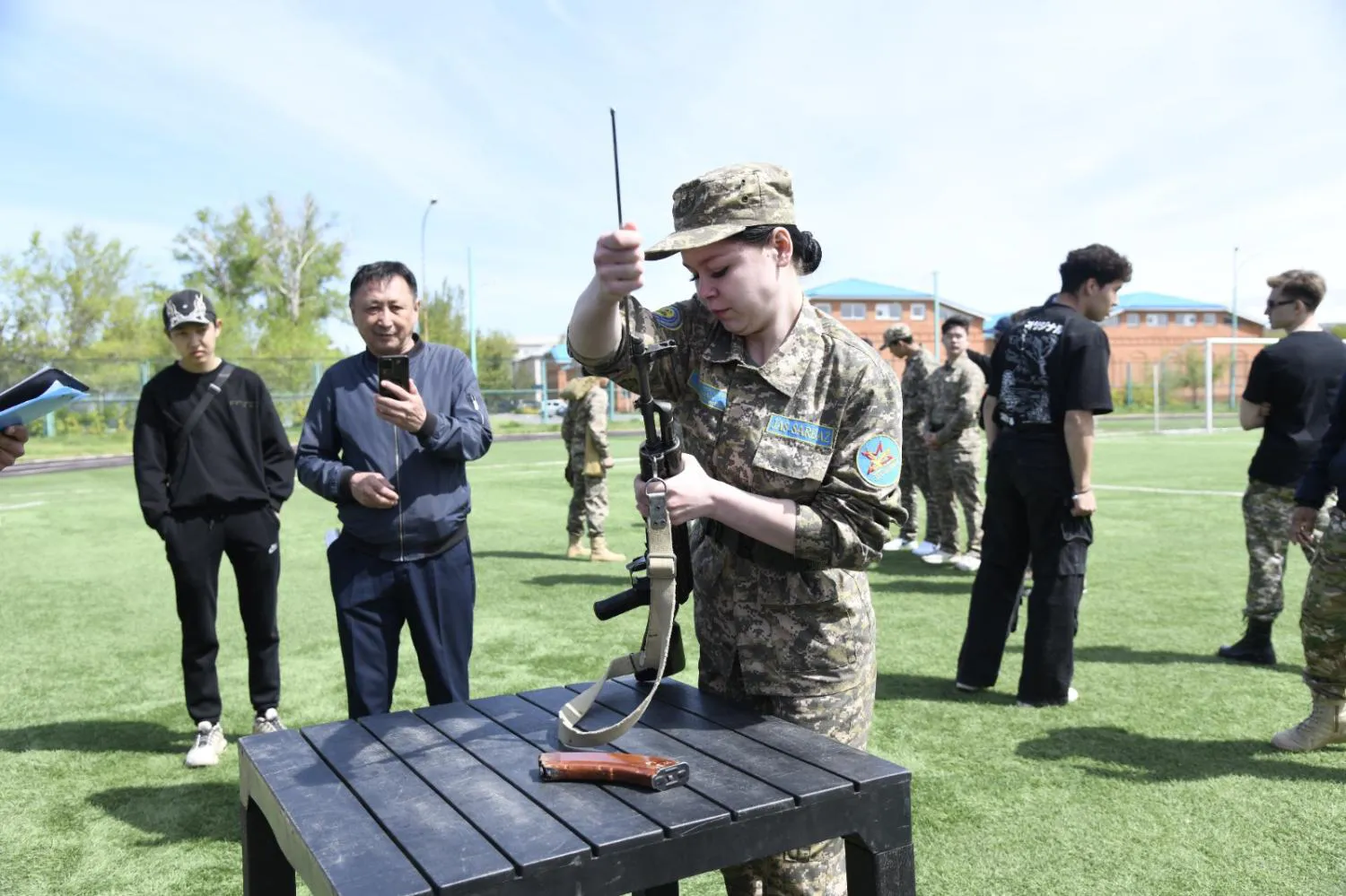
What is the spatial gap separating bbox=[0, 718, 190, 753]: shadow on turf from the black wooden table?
9.42 feet

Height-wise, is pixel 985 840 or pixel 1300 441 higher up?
pixel 1300 441

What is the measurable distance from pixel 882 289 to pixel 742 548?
74128mm

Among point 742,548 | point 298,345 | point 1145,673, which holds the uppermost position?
point 298,345

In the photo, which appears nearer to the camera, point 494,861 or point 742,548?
point 494,861

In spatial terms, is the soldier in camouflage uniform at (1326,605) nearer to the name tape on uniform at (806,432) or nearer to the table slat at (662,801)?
the name tape on uniform at (806,432)

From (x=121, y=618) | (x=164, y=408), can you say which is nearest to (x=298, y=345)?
(x=121, y=618)

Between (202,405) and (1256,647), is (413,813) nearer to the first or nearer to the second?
(202,405)

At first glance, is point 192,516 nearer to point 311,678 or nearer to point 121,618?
point 311,678

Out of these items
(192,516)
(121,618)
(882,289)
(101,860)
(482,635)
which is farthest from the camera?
(882,289)

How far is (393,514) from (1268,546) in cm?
488

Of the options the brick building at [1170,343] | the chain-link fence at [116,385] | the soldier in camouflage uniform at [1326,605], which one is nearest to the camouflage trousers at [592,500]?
the soldier in camouflage uniform at [1326,605]

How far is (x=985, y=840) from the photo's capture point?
3.43 metres

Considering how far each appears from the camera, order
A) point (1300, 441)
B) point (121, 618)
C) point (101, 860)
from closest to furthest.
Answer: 1. point (101, 860)
2. point (1300, 441)
3. point (121, 618)

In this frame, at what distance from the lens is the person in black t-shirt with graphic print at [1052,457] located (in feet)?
15.4
